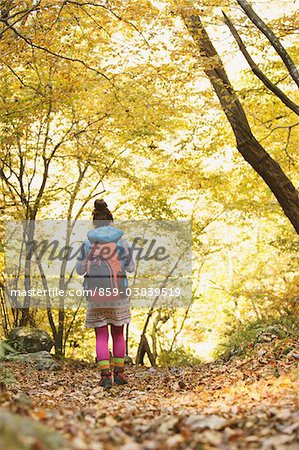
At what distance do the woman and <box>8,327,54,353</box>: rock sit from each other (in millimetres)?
4357

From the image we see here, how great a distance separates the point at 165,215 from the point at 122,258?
7.48 meters

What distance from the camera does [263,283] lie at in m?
17.0

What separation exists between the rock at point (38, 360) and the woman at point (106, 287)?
2.90m

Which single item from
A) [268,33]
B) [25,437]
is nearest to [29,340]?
[268,33]

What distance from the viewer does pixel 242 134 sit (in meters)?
8.15

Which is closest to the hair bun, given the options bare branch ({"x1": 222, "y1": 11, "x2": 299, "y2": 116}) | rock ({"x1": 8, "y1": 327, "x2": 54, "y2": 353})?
bare branch ({"x1": 222, "y1": 11, "x2": 299, "y2": 116})

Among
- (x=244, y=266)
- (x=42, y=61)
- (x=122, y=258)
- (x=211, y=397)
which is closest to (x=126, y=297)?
(x=122, y=258)

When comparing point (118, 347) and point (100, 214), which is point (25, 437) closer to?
point (118, 347)

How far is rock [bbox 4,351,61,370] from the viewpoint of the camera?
338 inches

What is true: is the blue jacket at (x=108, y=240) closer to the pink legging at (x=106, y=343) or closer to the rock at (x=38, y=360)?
the pink legging at (x=106, y=343)

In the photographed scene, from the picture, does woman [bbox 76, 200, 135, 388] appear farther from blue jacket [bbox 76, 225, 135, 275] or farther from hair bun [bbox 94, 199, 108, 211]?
hair bun [bbox 94, 199, 108, 211]

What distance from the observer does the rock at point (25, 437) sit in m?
1.71

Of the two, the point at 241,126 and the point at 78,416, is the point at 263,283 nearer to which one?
the point at 241,126

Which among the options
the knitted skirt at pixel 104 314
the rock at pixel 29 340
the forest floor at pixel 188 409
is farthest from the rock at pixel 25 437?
the rock at pixel 29 340
